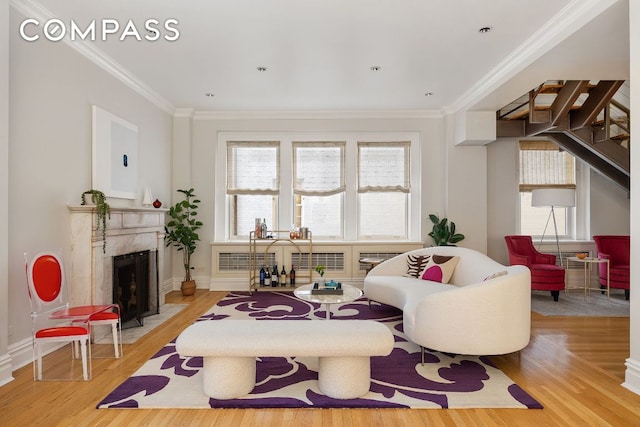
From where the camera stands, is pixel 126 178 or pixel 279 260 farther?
pixel 279 260

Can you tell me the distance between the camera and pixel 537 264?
18.7 ft

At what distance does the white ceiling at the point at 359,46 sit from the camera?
313 centimetres

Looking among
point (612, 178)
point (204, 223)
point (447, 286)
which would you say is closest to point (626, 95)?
point (612, 178)

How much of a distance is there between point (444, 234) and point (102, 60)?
5.14 m

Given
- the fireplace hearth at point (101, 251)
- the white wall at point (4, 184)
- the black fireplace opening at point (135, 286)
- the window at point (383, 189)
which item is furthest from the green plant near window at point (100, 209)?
the window at point (383, 189)

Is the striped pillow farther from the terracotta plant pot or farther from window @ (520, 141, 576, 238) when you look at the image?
the terracotta plant pot

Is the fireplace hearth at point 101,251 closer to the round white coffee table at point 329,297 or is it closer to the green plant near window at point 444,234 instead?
the round white coffee table at point 329,297

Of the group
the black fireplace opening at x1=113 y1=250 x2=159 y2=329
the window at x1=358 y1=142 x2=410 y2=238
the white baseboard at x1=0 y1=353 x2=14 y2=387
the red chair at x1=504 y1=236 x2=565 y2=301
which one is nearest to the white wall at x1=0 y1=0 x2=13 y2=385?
the white baseboard at x1=0 y1=353 x2=14 y2=387

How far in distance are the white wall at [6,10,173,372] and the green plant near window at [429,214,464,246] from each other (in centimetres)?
482

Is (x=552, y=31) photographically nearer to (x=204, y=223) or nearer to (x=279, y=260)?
(x=279, y=260)

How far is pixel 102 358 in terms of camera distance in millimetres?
3244

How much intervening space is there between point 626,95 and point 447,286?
507 centimetres

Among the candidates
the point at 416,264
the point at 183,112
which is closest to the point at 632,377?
the point at 416,264

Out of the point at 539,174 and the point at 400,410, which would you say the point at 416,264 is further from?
the point at 539,174
